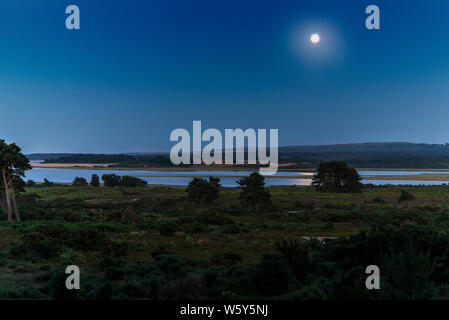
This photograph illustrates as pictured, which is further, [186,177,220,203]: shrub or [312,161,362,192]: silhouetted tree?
[312,161,362,192]: silhouetted tree

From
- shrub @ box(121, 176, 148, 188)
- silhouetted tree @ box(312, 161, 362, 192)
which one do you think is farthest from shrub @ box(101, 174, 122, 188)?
silhouetted tree @ box(312, 161, 362, 192)

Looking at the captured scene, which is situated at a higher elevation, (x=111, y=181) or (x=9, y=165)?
(x=9, y=165)

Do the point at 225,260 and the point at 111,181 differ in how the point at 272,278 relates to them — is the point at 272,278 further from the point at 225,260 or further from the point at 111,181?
the point at 111,181

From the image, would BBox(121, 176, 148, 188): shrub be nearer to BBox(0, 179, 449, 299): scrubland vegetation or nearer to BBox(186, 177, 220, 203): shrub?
BBox(186, 177, 220, 203): shrub

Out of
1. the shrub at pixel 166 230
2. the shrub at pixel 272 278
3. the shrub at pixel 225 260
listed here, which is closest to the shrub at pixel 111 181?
the shrub at pixel 166 230

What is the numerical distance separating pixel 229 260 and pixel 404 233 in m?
6.81

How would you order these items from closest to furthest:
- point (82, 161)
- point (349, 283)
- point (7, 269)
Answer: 1. point (349, 283)
2. point (7, 269)
3. point (82, 161)

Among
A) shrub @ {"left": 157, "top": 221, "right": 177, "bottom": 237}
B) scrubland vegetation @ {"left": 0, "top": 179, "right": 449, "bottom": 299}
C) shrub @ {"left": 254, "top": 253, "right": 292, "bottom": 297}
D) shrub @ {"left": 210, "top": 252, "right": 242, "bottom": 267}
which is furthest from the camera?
shrub @ {"left": 157, "top": 221, "right": 177, "bottom": 237}

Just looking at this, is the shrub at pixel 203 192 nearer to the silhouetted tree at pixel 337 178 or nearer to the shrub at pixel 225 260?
the silhouetted tree at pixel 337 178

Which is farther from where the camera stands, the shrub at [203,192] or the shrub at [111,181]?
the shrub at [111,181]

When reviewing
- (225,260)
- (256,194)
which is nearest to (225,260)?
(225,260)
